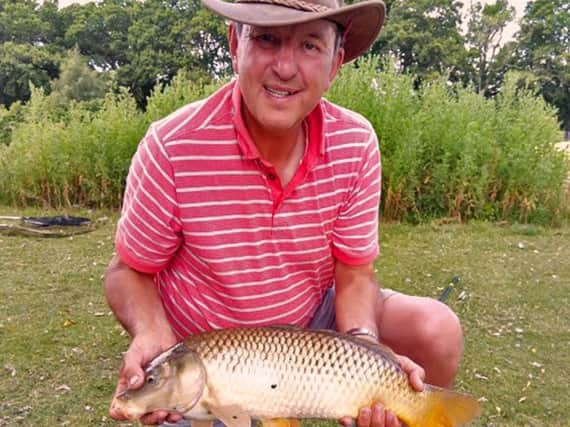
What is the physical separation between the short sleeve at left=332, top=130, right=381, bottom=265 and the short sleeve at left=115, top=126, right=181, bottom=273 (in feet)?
1.51

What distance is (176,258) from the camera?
5.49 ft

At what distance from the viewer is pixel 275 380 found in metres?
1.34

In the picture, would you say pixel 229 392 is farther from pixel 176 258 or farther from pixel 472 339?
pixel 472 339

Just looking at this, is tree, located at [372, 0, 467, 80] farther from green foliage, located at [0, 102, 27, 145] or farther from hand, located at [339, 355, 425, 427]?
hand, located at [339, 355, 425, 427]

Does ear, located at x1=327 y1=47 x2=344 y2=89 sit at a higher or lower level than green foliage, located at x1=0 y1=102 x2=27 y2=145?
higher

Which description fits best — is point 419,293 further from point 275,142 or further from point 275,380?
point 275,380

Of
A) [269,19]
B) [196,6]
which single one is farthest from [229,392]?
[196,6]

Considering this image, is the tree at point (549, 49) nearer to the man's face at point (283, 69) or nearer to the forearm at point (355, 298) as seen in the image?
the forearm at point (355, 298)

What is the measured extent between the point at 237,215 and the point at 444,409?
704mm

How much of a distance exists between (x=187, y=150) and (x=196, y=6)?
3286 centimetres

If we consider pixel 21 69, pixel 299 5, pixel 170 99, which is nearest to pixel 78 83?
pixel 21 69

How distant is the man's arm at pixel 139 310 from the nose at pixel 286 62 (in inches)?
26.2

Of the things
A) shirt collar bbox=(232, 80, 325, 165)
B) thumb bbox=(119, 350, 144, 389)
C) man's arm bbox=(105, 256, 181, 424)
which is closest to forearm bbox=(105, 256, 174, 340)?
man's arm bbox=(105, 256, 181, 424)

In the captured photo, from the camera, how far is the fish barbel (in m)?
1.30
